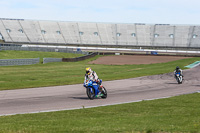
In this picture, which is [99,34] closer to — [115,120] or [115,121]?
[115,120]

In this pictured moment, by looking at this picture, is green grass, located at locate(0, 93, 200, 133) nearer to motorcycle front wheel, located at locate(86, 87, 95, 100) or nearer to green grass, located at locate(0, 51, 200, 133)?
green grass, located at locate(0, 51, 200, 133)

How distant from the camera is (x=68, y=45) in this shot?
107 m

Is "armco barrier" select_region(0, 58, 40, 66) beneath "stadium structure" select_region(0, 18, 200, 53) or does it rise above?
beneath

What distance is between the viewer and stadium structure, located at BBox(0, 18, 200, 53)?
106438 mm

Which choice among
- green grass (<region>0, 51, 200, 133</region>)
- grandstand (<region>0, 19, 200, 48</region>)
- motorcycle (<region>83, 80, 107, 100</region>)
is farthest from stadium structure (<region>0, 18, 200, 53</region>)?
green grass (<region>0, 51, 200, 133</region>)

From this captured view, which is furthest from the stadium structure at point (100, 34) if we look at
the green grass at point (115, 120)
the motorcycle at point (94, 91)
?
the green grass at point (115, 120)

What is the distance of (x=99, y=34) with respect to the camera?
113 meters

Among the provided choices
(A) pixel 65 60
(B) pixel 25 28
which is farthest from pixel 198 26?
(A) pixel 65 60

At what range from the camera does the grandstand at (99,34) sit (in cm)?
10681

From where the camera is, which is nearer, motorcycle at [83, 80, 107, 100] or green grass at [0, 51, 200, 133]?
green grass at [0, 51, 200, 133]

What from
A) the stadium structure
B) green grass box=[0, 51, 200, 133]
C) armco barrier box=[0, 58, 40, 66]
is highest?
the stadium structure

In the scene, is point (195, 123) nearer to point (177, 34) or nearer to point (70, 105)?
point (70, 105)

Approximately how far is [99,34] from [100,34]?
1.09ft

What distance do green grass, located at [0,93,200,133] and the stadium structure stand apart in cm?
9120
